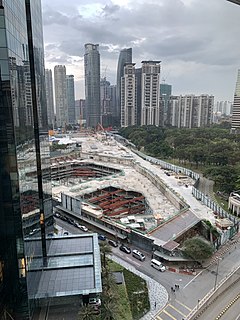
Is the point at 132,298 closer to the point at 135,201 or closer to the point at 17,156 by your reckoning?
the point at 17,156

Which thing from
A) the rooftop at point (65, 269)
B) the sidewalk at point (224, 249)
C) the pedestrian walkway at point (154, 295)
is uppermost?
the rooftop at point (65, 269)

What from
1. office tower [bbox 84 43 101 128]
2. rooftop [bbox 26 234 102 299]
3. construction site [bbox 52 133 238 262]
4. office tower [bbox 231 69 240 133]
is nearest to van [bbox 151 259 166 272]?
construction site [bbox 52 133 238 262]

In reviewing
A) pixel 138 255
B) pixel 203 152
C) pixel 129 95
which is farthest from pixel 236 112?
pixel 138 255

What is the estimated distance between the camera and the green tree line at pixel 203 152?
56094mm

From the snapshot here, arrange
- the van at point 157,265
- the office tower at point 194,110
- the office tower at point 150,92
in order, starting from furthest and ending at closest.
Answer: the office tower at point 194,110 < the office tower at point 150,92 < the van at point 157,265

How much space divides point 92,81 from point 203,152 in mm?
134395

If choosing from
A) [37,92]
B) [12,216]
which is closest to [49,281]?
[12,216]

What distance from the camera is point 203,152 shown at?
249ft

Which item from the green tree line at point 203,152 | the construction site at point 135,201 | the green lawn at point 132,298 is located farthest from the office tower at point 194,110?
the green lawn at point 132,298

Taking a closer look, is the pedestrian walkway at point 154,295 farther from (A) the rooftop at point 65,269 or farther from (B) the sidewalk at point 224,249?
(B) the sidewalk at point 224,249

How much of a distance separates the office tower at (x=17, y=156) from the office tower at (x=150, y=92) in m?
138

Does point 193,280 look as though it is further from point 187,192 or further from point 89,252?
point 187,192

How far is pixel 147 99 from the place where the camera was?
155 meters

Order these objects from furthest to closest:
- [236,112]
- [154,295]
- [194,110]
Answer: [194,110], [236,112], [154,295]
